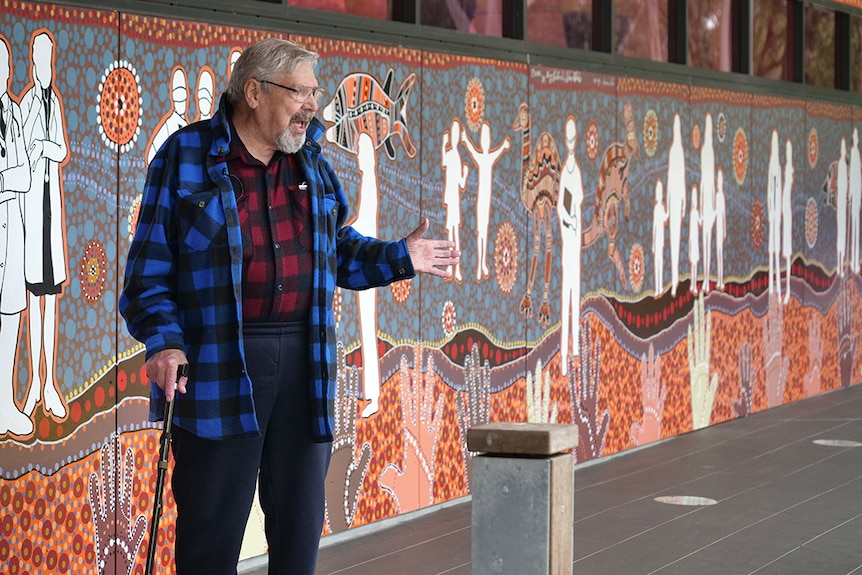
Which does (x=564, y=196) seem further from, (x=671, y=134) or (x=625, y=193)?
(x=671, y=134)

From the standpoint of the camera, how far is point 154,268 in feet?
11.1

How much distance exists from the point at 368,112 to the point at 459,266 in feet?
3.03

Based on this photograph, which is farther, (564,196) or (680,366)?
(680,366)

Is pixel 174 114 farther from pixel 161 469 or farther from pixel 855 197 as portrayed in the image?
pixel 855 197

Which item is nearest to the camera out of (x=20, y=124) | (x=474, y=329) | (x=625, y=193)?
(x=20, y=124)

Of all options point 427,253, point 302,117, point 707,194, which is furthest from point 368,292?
point 707,194

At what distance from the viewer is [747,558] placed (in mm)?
5285

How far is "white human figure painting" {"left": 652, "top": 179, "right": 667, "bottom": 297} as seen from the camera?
8016mm

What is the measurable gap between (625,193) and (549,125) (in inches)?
36.3

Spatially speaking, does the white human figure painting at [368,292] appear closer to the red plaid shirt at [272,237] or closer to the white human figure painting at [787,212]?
the red plaid shirt at [272,237]

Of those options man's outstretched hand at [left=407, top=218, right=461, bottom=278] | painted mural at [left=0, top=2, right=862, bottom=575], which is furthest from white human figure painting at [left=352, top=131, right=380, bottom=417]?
man's outstretched hand at [left=407, top=218, right=461, bottom=278]

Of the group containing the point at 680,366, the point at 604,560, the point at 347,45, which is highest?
the point at 347,45

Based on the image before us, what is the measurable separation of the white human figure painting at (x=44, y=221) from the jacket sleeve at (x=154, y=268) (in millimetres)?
977

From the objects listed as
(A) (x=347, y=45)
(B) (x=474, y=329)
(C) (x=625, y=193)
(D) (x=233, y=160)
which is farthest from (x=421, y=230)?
(C) (x=625, y=193)
